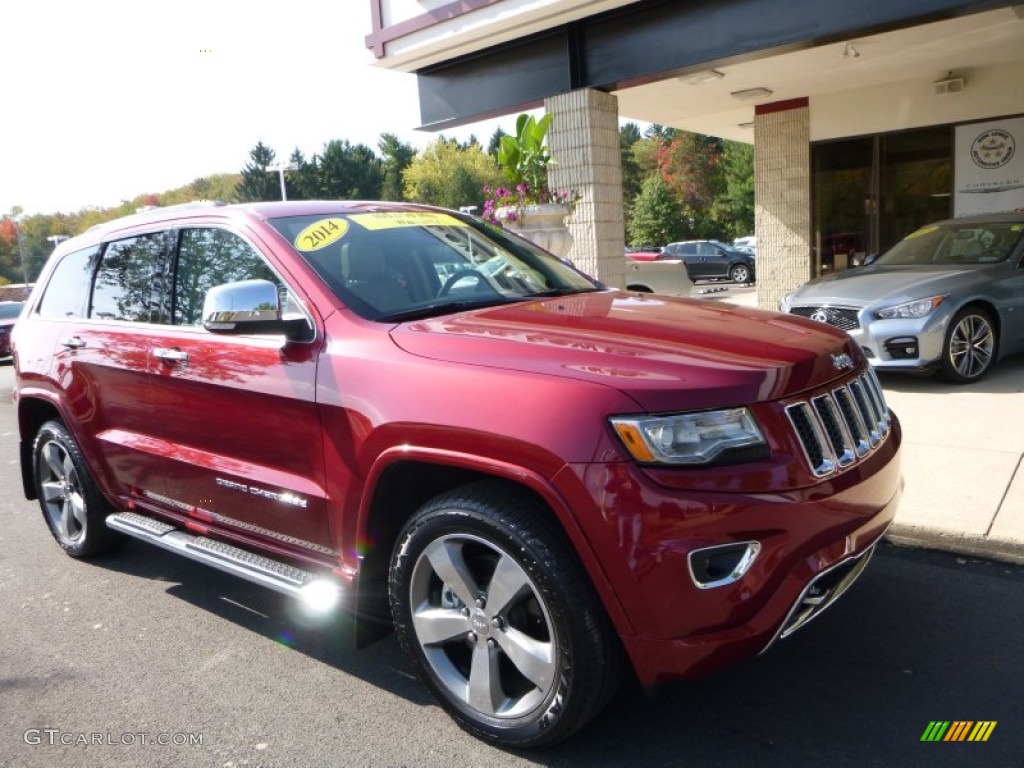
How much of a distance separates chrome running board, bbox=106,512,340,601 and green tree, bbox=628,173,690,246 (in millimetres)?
57308

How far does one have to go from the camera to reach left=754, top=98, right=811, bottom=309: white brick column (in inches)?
554

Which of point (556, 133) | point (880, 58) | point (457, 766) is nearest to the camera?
point (457, 766)

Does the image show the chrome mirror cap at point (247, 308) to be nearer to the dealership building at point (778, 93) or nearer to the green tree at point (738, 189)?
the dealership building at point (778, 93)

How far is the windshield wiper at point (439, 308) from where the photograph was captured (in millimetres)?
3090

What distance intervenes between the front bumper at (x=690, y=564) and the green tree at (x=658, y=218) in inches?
2297

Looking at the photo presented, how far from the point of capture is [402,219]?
3.86 m

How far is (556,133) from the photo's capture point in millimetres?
10242

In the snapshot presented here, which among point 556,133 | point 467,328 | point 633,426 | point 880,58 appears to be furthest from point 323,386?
point 880,58

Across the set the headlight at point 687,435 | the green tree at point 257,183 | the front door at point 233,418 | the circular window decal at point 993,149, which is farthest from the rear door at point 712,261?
the green tree at point 257,183

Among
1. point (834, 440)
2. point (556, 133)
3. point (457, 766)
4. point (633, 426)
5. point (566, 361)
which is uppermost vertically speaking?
point (556, 133)

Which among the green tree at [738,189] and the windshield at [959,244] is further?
the green tree at [738,189]

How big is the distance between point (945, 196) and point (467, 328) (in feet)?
42.3

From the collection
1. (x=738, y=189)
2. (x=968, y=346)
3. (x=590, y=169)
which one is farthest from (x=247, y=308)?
(x=738, y=189)

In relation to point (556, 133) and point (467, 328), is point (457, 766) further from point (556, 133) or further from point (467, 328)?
point (556, 133)
